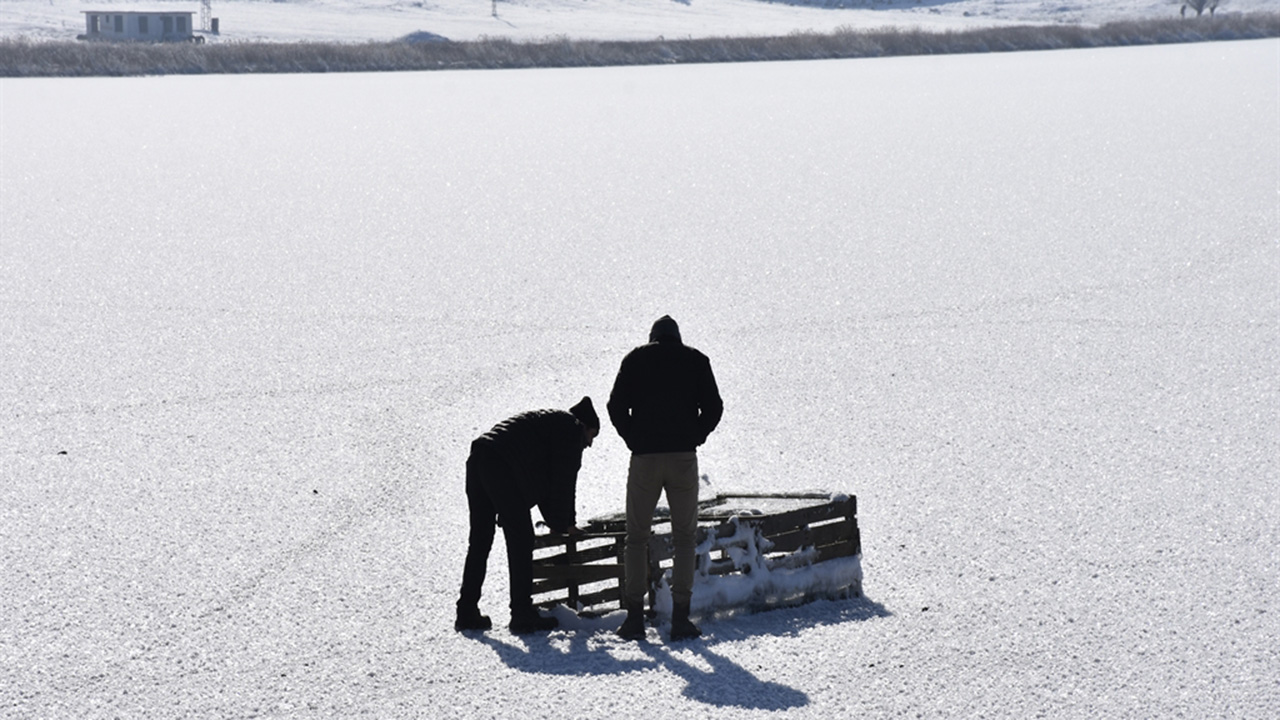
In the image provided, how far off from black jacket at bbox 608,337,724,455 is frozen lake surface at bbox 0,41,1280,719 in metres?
0.99

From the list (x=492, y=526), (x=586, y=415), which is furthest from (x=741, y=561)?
(x=492, y=526)

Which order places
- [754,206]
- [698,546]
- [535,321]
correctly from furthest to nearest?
[754,206]
[535,321]
[698,546]

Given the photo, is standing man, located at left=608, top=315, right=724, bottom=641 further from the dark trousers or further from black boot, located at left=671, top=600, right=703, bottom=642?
the dark trousers

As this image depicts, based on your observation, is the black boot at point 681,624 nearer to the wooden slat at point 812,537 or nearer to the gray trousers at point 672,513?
the gray trousers at point 672,513

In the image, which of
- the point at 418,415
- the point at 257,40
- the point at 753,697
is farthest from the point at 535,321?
the point at 257,40

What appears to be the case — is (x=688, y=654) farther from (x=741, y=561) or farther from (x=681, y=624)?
(x=741, y=561)

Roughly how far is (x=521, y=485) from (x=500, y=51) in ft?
176

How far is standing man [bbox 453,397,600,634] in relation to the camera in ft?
21.9

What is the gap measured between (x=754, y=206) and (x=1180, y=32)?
58.5 m

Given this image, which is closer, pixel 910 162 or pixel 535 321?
pixel 535 321

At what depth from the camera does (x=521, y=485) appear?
6691mm

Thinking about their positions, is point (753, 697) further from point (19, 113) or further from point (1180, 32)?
point (1180, 32)

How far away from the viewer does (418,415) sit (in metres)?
10.7

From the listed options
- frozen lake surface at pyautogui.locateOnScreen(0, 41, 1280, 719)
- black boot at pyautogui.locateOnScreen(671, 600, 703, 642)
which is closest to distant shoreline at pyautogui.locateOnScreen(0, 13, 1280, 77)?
frozen lake surface at pyautogui.locateOnScreen(0, 41, 1280, 719)
